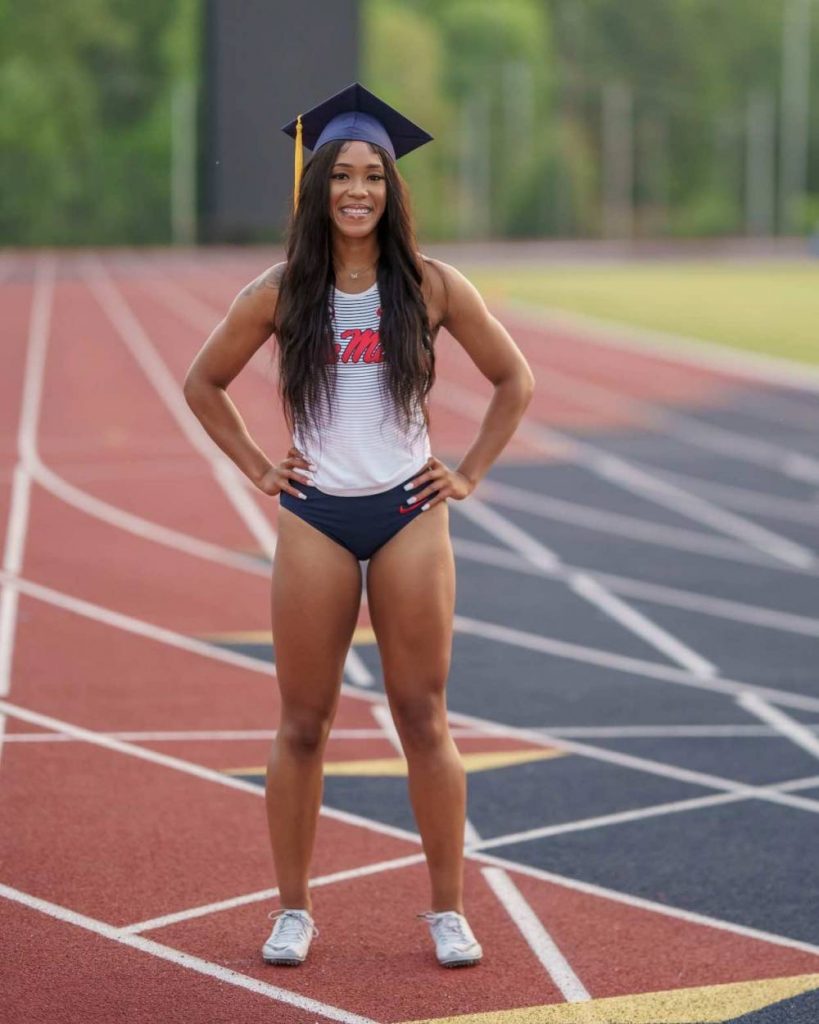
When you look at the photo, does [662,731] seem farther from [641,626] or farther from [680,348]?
[680,348]

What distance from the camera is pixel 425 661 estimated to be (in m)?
4.41

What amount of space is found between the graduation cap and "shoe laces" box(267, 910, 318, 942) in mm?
1658

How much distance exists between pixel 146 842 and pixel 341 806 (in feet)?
2.35

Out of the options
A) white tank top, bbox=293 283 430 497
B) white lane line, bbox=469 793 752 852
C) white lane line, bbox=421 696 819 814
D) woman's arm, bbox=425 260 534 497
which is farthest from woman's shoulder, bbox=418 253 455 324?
white lane line, bbox=421 696 819 814

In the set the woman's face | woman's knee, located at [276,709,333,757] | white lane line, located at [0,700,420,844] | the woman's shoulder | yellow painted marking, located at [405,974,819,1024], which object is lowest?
white lane line, located at [0,700,420,844]

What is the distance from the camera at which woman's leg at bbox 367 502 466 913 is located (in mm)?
4359

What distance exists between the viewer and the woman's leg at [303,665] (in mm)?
4375

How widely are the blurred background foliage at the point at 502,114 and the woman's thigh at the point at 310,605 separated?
56.4m

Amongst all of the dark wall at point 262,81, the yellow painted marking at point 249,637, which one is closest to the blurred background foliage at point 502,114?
the dark wall at point 262,81

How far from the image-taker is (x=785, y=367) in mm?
22641

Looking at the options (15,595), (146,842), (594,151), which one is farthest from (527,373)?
(594,151)

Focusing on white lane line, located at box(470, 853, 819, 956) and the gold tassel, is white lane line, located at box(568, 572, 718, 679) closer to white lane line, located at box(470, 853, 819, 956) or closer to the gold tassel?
white lane line, located at box(470, 853, 819, 956)

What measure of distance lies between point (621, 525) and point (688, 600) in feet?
8.26

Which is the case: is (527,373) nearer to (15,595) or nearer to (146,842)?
(146,842)
